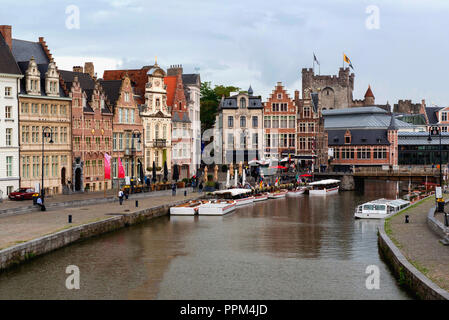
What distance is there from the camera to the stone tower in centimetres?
15300

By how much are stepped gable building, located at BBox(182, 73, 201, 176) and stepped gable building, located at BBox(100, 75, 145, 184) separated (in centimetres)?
1547

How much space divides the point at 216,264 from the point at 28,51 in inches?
1551

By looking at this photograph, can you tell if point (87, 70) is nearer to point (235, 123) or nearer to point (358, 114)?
point (235, 123)

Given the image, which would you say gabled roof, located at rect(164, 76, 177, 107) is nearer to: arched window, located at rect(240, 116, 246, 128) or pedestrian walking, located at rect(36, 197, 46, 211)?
arched window, located at rect(240, 116, 246, 128)

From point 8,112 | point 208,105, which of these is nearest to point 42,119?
point 8,112

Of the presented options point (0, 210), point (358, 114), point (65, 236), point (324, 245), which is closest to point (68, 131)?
point (0, 210)

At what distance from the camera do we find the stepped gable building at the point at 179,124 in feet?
300

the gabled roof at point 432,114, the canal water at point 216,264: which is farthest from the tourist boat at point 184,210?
the gabled roof at point 432,114

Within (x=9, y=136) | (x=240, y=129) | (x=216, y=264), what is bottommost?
(x=216, y=264)

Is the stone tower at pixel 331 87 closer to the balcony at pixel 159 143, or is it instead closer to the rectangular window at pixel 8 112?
the balcony at pixel 159 143

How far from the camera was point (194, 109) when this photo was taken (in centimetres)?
9962

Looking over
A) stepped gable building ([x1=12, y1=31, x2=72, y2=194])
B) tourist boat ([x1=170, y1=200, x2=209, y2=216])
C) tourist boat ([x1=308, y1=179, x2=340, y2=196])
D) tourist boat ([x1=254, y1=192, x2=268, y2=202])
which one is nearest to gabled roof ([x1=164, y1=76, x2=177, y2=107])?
tourist boat ([x1=254, y1=192, x2=268, y2=202])

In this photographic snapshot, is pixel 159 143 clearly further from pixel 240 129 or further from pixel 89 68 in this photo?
pixel 240 129

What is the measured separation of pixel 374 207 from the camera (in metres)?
60.8
